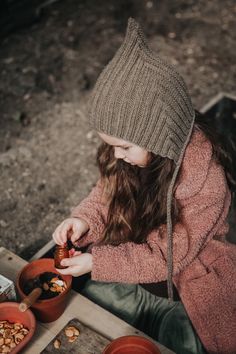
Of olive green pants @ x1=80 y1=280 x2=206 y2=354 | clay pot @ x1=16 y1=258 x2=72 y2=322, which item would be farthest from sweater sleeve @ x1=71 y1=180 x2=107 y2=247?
clay pot @ x1=16 y1=258 x2=72 y2=322

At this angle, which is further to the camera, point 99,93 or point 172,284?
point 172,284

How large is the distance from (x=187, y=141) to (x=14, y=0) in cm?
367

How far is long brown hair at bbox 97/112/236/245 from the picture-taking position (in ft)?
5.91

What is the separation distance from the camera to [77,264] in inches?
66.0

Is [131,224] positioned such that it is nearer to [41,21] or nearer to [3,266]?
[3,266]

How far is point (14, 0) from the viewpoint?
4.79 metres

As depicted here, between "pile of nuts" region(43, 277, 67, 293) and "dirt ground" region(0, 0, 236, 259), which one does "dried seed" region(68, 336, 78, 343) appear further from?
"dirt ground" region(0, 0, 236, 259)

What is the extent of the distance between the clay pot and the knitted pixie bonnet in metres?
0.49

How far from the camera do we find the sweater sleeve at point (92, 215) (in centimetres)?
196

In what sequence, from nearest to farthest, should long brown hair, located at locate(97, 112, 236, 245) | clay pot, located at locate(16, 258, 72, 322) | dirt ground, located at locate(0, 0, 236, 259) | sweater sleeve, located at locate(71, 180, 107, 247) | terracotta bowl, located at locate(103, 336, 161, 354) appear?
terracotta bowl, located at locate(103, 336, 161, 354) → clay pot, located at locate(16, 258, 72, 322) → long brown hair, located at locate(97, 112, 236, 245) → sweater sleeve, located at locate(71, 180, 107, 247) → dirt ground, located at locate(0, 0, 236, 259)

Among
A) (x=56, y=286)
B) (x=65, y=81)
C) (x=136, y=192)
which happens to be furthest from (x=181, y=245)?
(x=65, y=81)

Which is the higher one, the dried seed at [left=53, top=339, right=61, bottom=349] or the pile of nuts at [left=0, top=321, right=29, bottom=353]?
the pile of nuts at [left=0, top=321, right=29, bottom=353]

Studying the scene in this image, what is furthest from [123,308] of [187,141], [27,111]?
[27,111]

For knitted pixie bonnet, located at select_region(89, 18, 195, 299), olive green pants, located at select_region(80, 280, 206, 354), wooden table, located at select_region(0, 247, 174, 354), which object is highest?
knitted pixie bonnet, located at select_region(89, 18, 195, 299)
